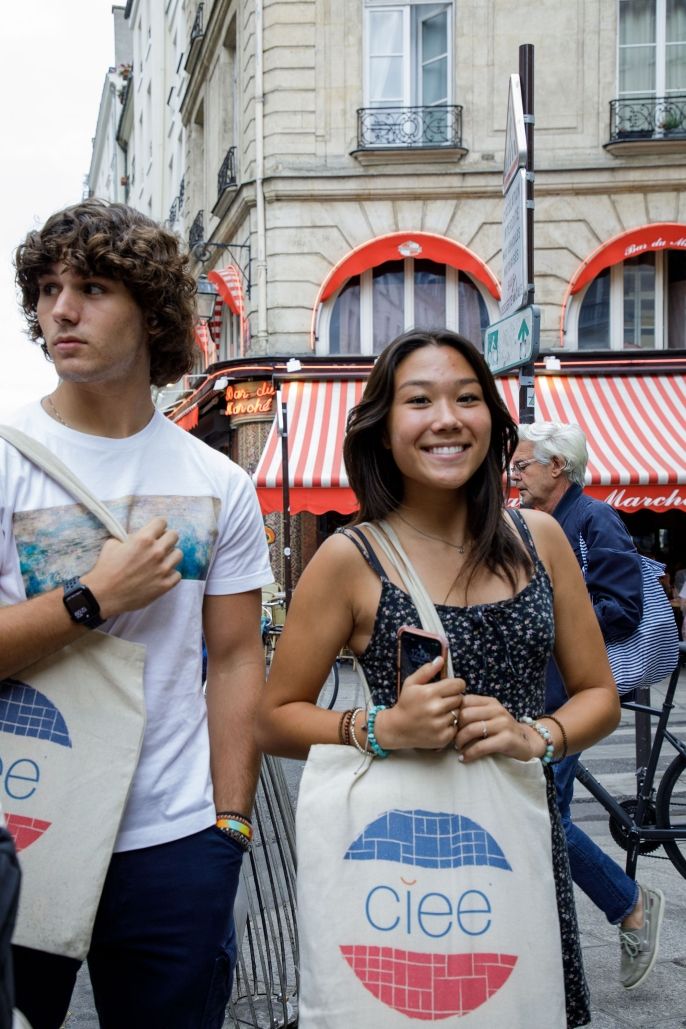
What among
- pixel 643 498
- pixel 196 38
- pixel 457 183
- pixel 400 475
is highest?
pixel 196 38

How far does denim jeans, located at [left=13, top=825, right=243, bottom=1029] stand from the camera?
1939 millimetres

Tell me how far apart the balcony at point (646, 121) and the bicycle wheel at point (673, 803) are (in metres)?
12.8

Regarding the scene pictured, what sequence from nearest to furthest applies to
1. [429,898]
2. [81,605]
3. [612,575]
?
[429,898] → [81,605] → [612,575]

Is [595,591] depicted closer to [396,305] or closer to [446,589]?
[446,589]

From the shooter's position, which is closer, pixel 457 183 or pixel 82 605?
pixel 82 605

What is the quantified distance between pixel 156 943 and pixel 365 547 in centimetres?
79

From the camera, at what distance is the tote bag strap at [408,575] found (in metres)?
2.01

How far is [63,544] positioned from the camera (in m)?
1.97

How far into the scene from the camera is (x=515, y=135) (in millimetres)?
6109

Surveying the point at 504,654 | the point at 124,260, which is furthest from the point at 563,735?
the point at 124,260

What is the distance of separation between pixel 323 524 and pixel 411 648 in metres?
14.7

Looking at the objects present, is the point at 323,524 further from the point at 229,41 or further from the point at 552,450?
the point at 552,450

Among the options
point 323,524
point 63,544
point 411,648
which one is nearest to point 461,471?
point 411,648

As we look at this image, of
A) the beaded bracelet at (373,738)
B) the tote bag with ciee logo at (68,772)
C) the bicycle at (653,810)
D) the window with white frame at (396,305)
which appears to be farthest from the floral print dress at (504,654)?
the window with white frame at (396,305)
